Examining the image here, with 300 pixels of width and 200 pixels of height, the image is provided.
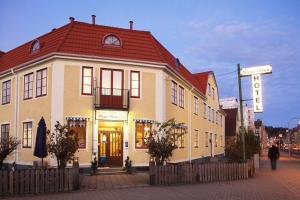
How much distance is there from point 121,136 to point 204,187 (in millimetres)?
7853

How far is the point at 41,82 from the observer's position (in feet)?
76.1

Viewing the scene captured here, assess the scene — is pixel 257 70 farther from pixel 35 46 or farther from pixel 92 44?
pixel 35 46

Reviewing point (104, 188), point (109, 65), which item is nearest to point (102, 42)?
point (109, 65)

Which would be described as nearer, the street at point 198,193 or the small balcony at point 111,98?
the street at point 198,193

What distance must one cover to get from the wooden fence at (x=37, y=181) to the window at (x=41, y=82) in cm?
837

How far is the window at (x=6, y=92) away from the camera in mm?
26484

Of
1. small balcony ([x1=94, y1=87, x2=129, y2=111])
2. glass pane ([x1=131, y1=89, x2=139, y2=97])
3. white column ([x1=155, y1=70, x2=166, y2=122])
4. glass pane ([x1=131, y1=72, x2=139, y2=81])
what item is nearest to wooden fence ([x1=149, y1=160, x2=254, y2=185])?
white column ([x1=155, y1=70, x2=166, y2=122])

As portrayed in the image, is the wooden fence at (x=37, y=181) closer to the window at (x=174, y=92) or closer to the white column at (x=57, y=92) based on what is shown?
the white column at (x=57, y=92)

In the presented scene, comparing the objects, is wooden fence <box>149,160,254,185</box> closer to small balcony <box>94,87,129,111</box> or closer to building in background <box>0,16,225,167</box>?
building in background <box>0,16,225,167</box>

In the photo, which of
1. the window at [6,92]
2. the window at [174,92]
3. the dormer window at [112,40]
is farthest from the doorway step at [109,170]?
the window at [6,92]

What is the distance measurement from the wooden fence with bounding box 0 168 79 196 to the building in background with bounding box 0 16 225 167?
6.04m

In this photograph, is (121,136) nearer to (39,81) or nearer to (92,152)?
(92,152)

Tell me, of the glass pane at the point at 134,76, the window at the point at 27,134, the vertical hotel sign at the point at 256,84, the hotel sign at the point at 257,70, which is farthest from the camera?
the window at the point at 27,134

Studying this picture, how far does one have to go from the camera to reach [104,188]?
16.4 m
